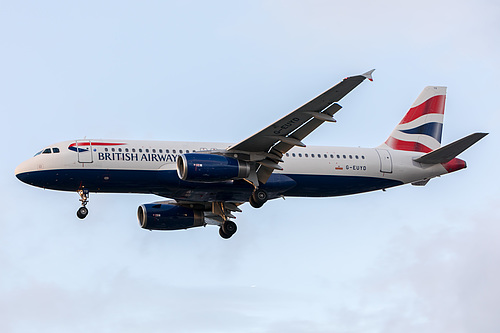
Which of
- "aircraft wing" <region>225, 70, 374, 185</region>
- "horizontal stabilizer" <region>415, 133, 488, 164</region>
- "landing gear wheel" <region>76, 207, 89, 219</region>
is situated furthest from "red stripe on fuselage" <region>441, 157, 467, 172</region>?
"landing gear wheel" <region>76, 207, 89, 219</region>

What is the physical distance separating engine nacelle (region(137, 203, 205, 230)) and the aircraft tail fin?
38.5 ft

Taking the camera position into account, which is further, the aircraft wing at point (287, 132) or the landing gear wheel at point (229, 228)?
the landing gear wheel at point (229, 228)

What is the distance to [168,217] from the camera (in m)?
53.2

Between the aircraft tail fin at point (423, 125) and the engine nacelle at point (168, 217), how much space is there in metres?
11.7

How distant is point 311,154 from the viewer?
49.8 metres

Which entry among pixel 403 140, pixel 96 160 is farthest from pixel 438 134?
pixel 96 160

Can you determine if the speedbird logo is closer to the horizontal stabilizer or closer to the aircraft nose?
the aircraft nose

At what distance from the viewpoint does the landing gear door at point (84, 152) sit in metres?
46.2

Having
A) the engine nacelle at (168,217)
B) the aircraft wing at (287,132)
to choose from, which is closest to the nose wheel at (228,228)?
the engine nacelle at (168,217)

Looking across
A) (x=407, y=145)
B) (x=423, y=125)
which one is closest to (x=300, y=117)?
(x=407, y=145)

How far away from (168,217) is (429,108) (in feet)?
55.0

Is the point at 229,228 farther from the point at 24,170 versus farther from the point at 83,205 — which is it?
the point at 24,170

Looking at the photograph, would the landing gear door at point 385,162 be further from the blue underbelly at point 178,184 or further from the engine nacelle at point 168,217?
the engine nacelle at point 168,217

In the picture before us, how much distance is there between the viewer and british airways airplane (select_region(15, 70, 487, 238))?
1786 inches
